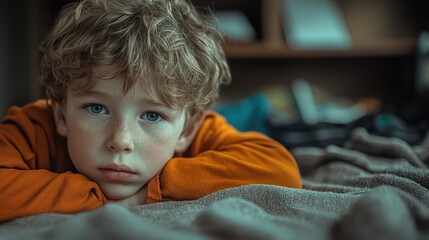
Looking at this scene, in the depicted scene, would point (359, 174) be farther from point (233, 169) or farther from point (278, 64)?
point (278, 64)

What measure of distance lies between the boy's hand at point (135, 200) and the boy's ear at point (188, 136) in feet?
0.41

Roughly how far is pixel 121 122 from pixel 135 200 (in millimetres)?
134

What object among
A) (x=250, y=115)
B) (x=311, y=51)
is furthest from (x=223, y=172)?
(x=311, y=51)

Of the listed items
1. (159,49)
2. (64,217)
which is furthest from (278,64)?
(64,217)

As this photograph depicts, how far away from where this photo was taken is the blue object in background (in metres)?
1.40

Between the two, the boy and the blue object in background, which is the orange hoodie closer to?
the boy

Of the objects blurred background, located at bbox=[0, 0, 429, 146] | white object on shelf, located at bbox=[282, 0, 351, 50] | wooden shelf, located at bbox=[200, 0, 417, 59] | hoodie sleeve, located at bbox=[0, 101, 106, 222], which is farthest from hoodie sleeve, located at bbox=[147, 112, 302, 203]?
white object on shelf, located at bbox=[282, 0, 351, 50]

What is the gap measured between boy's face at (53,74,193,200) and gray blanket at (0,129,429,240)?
0.07 metres

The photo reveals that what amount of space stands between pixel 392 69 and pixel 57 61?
1.81 metres

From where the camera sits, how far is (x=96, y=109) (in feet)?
2.56

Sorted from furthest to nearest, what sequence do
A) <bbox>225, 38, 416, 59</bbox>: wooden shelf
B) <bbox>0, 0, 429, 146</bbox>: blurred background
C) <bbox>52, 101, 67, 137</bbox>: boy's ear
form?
<bbox>225, 38, 416, 59</bbox>: wooden shelf → <bbox>0, 0, 429, 146</bbox>: blurred background → <bbox>52, 101, 67, 137</bbox>: boy's ear

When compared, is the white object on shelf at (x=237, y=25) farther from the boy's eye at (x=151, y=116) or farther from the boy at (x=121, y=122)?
the boy's eye at (x=151, y=116)

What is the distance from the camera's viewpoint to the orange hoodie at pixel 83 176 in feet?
2.39

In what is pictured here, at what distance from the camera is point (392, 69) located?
2.32 m
